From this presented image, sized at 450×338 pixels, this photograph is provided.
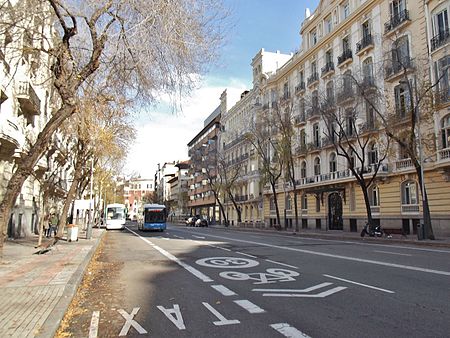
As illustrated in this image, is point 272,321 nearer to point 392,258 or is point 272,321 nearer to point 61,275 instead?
point 61,275

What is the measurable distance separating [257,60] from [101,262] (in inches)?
1916

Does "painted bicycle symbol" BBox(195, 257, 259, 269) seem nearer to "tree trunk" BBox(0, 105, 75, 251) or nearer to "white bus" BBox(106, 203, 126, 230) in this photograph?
"tree trunk" BBox(0, 105, 75, 251)

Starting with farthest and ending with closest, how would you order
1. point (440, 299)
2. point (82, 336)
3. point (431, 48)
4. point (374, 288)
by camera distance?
point (431, 48), point (374, 288), point (440, 299), point (82, 336)

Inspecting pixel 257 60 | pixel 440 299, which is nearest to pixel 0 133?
pixel 440 299

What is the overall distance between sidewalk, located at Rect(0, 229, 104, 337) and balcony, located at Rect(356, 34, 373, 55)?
29.9 m

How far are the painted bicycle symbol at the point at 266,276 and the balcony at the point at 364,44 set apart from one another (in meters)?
28.4

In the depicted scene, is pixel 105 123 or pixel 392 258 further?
pixel 105 123

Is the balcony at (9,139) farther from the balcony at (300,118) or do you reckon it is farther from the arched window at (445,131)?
the balcony at (300,118)

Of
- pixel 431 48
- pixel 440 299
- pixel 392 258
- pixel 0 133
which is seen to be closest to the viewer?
pixel 440 299

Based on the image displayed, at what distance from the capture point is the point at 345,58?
122ft

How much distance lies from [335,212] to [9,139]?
2943 cm

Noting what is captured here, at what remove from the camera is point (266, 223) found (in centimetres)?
5116

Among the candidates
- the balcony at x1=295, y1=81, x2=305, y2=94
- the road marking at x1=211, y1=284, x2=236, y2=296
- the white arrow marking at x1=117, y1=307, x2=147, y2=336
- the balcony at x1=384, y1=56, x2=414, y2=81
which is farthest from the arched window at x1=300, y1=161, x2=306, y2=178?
the white arrow marking at x1=117, y1=307, x2=147, y2=336

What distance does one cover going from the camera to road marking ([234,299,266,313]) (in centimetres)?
670
